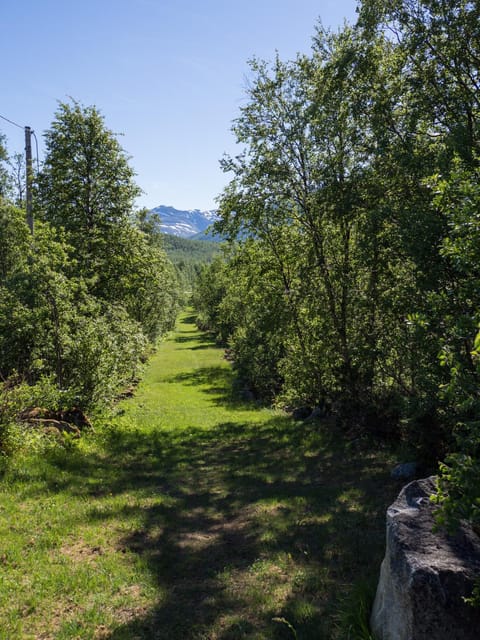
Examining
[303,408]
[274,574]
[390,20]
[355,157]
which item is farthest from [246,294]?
[274,574]

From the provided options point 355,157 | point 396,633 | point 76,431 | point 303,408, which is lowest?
point 303,408

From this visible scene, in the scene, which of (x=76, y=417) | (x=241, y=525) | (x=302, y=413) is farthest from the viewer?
(x=302, y=413)

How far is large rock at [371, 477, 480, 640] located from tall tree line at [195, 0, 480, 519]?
4.13 feet

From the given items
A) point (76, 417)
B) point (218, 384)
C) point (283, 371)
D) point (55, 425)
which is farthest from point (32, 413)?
point (218, 384)

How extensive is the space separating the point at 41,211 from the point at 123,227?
4.17 metres

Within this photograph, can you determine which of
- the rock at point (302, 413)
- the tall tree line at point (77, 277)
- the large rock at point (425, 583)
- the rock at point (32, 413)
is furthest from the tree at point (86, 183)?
the large rock at point (425, 583)

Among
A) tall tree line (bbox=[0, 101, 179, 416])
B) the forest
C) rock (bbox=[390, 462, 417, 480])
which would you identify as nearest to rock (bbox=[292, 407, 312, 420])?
the forest

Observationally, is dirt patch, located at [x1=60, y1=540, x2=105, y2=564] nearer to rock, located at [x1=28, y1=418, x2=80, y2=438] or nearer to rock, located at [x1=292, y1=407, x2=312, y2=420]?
rock, located at [x1=28, y1=418, x2=80, y2=438]

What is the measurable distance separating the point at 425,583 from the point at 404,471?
717 cm

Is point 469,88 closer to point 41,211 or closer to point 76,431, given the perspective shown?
point 76,431

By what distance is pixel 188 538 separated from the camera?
8.55 metres

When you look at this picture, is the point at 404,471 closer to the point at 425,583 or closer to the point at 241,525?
the point at 241,525

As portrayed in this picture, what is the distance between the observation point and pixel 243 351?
107ft

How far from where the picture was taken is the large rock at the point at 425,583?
4.16 meters
